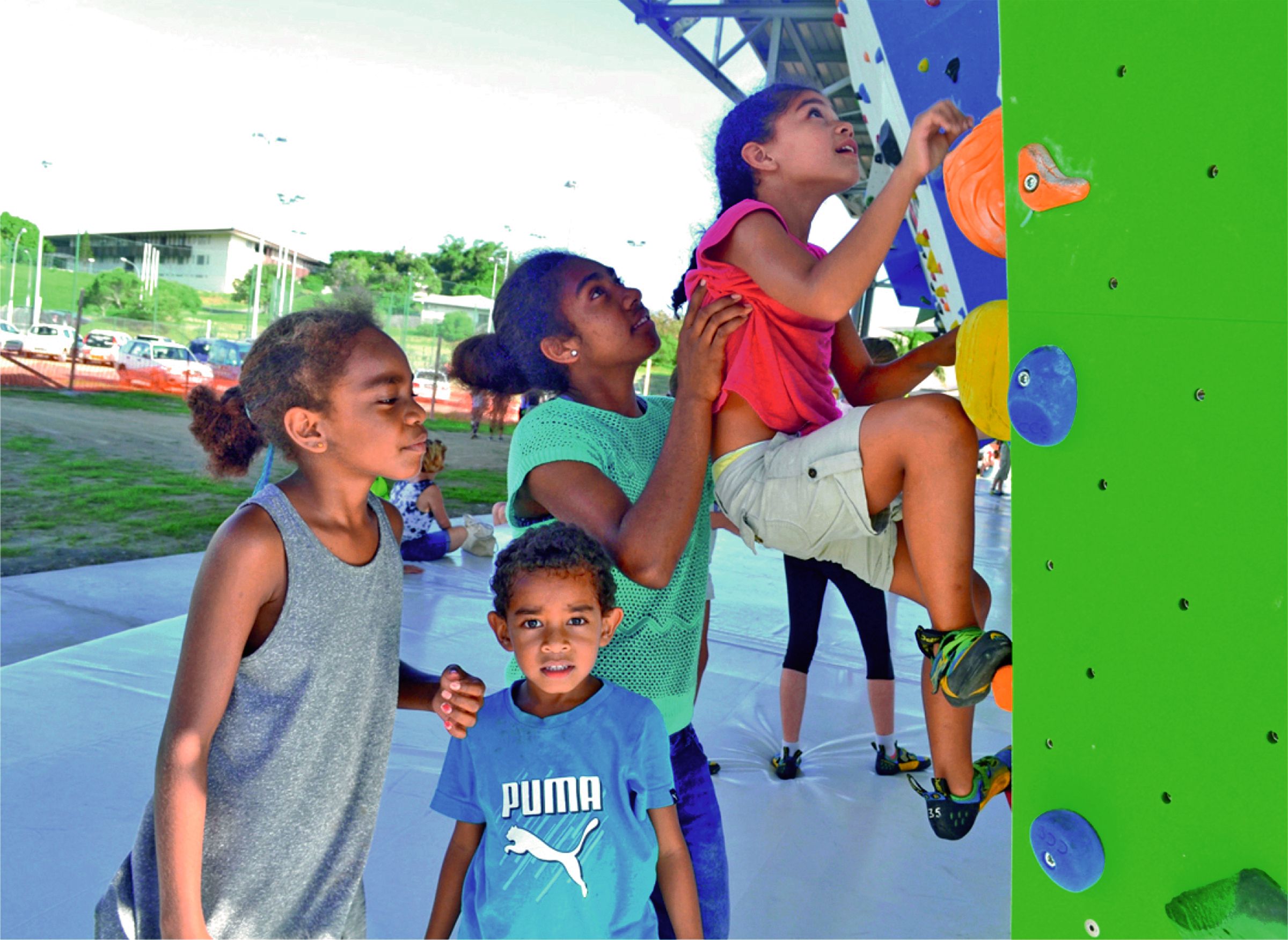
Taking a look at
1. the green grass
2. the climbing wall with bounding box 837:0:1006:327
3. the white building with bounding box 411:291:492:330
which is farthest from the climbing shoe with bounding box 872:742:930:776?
the green grass

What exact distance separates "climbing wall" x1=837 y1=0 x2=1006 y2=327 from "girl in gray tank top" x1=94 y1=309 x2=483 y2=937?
1.09m

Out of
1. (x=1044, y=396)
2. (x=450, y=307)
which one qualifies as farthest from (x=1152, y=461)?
(x=450, y=307)

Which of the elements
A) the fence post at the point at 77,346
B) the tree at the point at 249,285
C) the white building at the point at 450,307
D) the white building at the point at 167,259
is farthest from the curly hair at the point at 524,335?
the tree at the point at 249,285

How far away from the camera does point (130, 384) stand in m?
13.4

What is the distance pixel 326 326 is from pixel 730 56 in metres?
8.38

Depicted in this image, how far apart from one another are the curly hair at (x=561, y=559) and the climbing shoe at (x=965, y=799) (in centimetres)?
51

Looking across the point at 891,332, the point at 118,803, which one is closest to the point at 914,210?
the point at 118,803

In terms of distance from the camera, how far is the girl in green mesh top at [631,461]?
4.00ft

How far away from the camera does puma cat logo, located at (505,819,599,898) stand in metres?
1.23

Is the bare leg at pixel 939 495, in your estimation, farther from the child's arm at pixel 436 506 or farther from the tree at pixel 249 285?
the tree at pixel 249 285

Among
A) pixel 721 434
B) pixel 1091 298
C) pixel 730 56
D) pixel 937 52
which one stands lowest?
pixel 721 434

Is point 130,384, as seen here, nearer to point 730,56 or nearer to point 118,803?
point 730,56

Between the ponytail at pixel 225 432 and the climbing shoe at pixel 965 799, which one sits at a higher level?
the ponytail at pixel 225 432

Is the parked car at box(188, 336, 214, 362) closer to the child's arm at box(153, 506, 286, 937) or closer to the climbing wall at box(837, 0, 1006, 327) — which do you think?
the climbing wall at box(837, 0, 1006, 327)
